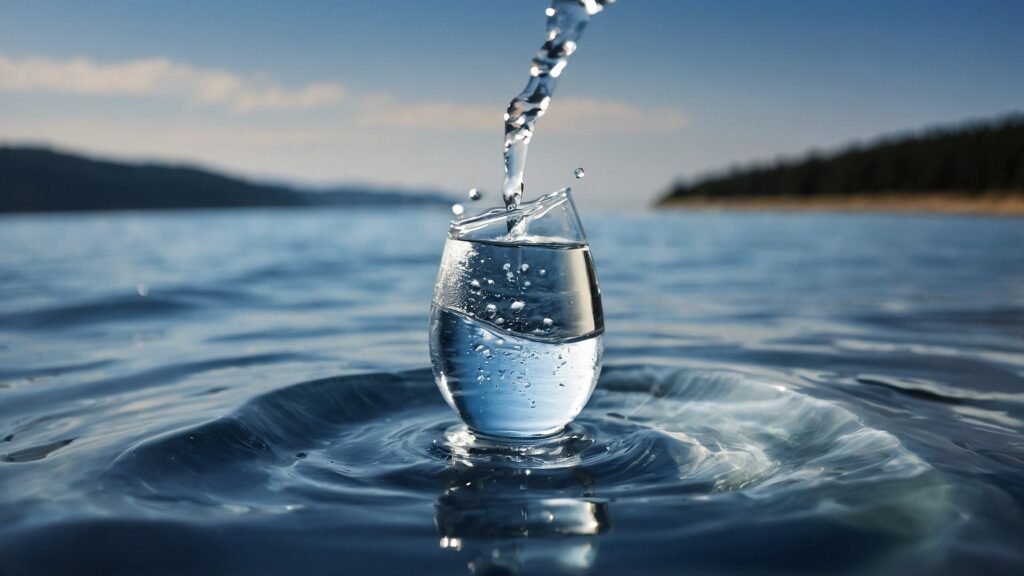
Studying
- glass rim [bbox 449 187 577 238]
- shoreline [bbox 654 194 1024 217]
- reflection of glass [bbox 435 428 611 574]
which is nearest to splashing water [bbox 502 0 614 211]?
glass rim [bbox 449 187 577 238]

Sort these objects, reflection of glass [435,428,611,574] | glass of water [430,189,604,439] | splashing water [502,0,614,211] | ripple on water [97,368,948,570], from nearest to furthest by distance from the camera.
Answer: reflection of glass [435,428,611,574] → ripple on water [97,368,948,570] → glass of water [430,189,604,439] → splashing water [502,0,614,211]

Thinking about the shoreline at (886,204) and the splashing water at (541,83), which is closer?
the splashing water at (541,83)

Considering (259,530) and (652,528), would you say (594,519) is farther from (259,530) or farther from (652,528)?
(259,530)

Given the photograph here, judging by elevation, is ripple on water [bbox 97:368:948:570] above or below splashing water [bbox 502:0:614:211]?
below

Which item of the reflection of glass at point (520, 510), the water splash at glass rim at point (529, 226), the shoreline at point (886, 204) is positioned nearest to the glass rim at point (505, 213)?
the water splash at glass rim at point (529, 226)

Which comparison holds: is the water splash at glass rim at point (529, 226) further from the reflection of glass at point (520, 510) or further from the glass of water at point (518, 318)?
the reflection of glass at point (520, 510)

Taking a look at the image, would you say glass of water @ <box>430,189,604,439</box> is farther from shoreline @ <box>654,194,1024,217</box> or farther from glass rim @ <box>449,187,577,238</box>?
shoreline @ <box>654,194,1024,217</box>

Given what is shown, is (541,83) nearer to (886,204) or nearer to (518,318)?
(518,318)
